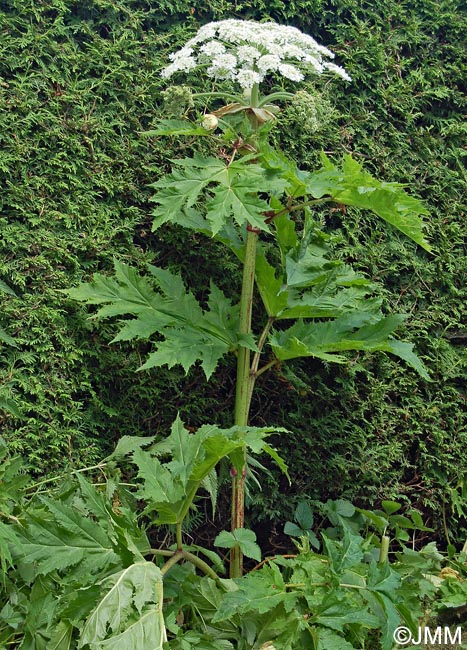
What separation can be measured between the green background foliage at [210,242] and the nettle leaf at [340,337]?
1.29 feet

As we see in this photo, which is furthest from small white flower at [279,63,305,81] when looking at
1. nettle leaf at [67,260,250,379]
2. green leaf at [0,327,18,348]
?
green leaf at [0,327,18,348]

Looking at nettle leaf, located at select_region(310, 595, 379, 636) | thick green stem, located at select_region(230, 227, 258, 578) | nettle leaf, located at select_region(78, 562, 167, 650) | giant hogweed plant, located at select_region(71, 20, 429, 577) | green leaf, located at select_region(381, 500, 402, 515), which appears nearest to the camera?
nettle leaf, located at select_region(78, 562, 167, 650)

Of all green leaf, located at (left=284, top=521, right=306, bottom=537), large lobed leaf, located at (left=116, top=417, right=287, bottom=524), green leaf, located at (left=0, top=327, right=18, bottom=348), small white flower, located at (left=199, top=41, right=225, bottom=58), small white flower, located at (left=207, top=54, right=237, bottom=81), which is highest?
small white flower, located at (left=199, top=41, right=225, bottom=58)

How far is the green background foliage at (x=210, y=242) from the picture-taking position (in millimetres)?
2719

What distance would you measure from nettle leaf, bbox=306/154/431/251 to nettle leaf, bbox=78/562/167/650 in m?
1.31

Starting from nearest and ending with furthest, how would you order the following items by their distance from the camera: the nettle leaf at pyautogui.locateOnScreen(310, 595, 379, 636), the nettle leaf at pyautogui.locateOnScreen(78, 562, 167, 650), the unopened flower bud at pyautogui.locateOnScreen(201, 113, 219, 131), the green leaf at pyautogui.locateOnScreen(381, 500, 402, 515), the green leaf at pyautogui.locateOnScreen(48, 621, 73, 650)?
the nettle leaf at pyautogui.locateOnScreen(78, 562, 167, 650) → the green leaf at pyautogui.locateOnScreen(48, 621, 73, 650) → the nettle leaf at pyautogui.locateOnScreen(310, 595, 379, 636) → the unopened flower bud at pyautogui.locateOnScreen(201, 113, 219, 131) → the green leaf at pyautogui.locateOnScreen(381, 500, 402, 515)

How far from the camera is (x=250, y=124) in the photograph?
8.61 ft

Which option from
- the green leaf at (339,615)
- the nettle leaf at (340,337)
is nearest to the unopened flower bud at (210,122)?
the nettle leaf at (340,337)

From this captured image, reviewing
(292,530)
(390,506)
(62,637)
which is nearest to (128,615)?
(62,637)

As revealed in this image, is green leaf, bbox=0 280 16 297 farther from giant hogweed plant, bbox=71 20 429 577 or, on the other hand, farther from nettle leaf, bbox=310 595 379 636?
nettle leaf, bbox=310 595 379 636

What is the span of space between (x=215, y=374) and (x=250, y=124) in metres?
1.00

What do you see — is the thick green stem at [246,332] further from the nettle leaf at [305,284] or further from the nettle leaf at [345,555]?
the nettle leaf at [345,555]

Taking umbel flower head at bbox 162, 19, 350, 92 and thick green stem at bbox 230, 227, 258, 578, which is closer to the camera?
umbel flower head at bbox 162, 19, 350, 92

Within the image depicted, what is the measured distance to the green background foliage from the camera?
2.72m
